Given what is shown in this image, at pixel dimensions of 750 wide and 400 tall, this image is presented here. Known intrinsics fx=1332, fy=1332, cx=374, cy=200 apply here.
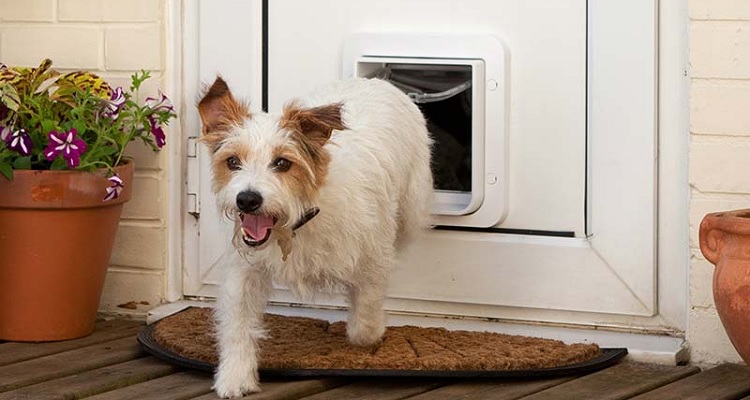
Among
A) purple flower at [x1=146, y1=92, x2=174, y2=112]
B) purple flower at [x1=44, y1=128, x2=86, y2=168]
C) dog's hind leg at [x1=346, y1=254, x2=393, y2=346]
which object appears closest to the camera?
dog's hind leg at [x1=346, y1=254, x2=393, y2=346]

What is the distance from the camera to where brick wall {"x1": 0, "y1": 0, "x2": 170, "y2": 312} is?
4.00 meters

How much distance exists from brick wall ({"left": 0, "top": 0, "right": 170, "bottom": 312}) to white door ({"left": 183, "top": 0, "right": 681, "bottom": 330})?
0.78 ft

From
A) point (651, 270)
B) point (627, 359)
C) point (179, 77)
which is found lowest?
point (627, 359)

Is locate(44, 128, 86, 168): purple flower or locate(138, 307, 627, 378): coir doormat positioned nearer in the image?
locate(138, 307, 627, 378): coir doormat

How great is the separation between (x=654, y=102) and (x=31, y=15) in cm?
191

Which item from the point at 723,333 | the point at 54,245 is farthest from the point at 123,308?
the point at 723,333

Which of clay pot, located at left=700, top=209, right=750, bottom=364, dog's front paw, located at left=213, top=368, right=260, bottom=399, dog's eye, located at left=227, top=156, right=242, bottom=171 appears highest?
dog's eye, located at left=227, top=156, right=242, bottom=171

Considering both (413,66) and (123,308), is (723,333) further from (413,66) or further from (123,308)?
(123,308)

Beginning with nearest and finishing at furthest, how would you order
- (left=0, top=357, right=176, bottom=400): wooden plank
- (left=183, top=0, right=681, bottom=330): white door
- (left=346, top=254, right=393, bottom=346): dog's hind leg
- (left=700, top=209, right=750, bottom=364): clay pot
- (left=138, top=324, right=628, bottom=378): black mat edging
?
(left=700, top=209, right=750, bottom=364): clay pot → (left=0, top=357, right=176, bottom=400): wooden plank → (left=138, top=324, right=628, bottom=378): black mat edging → (left=346, top=254, right=393, bottom=346): dog's hind leg → (left=183, top=0, right=681, bottom=330): white door

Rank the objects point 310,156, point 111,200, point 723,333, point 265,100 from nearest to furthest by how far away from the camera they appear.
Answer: point 310,156
point 723,333
point 111,200
point 265,100

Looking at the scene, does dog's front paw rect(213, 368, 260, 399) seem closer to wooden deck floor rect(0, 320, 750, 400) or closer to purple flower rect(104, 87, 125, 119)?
wooden deck floor rect(0, 320, 750, 400)

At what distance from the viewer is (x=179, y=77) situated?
402cm

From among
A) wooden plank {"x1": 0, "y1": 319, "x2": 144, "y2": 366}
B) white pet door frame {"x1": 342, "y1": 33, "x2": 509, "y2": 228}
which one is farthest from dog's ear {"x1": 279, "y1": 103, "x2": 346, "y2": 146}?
wooden plank {"x1": 0, "y1": 319, "x2": 144, "y2": 366}

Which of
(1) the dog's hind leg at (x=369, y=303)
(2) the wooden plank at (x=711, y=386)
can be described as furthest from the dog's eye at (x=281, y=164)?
(2) the wooden plank at (x=711, y=386)
